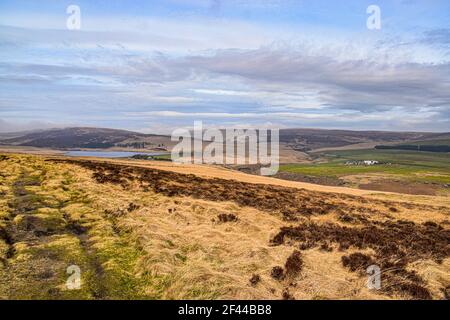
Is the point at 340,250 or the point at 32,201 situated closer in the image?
the point at 340,250

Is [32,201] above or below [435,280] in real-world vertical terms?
above

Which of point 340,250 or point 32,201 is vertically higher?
point 32,201
